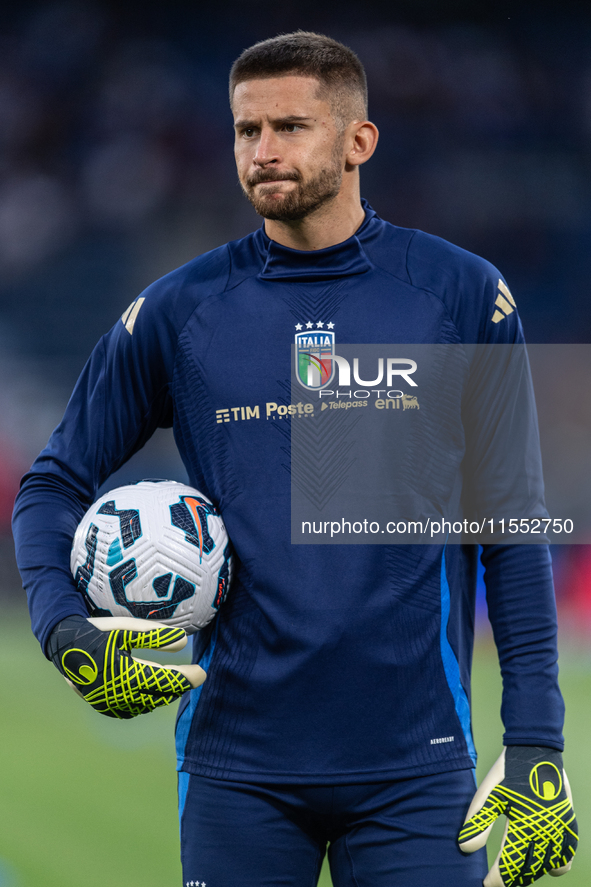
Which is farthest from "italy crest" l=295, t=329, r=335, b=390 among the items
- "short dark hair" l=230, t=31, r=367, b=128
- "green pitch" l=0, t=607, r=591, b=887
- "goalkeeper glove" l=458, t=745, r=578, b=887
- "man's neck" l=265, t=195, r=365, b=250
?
"green pitch" l=0, t=607, r=591, b=887

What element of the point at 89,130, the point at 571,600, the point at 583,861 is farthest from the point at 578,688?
the point at 89,130

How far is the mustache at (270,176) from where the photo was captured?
173 centimetres

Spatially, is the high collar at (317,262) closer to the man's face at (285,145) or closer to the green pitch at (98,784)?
the man's face at (285,145)

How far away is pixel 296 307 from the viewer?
1.80 metres

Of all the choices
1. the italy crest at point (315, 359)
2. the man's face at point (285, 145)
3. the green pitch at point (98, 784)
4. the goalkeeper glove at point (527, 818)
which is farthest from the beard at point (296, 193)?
the green pitch at point (98, 784)

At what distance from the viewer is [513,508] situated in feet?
5.61

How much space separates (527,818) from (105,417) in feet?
3.45

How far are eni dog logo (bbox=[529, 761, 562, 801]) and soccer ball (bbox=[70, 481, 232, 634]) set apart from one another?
0.61m

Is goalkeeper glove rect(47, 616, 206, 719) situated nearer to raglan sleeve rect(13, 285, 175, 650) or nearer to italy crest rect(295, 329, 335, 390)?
A: raglan sleeve rect(13, 285, 175, 650)

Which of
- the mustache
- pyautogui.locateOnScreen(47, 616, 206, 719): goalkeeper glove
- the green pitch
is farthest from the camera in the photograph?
the green pitch

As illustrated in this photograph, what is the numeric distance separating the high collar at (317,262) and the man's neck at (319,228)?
2 cm

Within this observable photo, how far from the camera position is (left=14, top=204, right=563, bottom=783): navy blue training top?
1.64 m

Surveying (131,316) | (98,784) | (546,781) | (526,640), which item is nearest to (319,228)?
(131,316)

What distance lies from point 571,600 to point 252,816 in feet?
21.7
